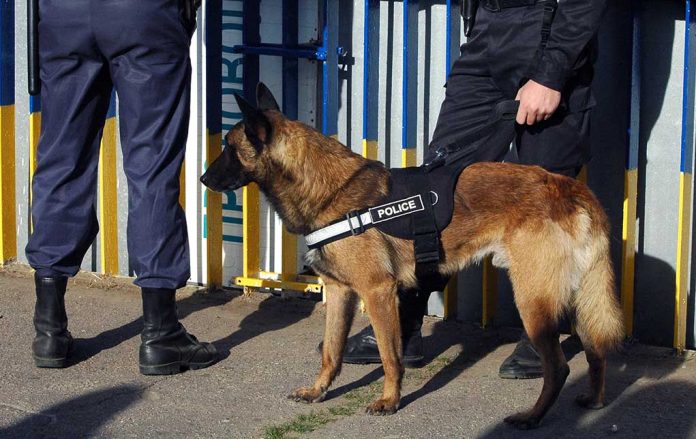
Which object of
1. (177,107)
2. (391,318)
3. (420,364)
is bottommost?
(420,364)

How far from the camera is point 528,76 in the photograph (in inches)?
169

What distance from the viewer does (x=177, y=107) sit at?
4.43 metres

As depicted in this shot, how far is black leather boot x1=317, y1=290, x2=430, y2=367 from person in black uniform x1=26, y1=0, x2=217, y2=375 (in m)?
0.63

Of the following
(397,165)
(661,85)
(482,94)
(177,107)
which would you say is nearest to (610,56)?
(661,85)

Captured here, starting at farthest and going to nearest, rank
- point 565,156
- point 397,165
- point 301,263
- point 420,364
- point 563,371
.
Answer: point 301,263
point 397,165
point 420,364
point 565,156
point 563,371

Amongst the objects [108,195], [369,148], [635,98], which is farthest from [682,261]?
[108,195]

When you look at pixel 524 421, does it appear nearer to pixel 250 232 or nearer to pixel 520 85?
pixel 520 85

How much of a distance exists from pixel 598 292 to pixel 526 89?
2.73ft

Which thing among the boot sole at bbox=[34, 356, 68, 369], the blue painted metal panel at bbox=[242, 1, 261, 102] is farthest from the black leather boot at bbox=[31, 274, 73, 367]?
the blue painted metal panel at bbox=[242, 1, 261, 102]

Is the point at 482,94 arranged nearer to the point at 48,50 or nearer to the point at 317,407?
the point at 317,407

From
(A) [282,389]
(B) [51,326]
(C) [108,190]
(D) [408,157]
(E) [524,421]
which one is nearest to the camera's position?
(E) [524,421]

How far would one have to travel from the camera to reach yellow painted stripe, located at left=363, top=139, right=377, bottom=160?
17.7 ft

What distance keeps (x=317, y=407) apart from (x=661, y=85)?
6.85ft

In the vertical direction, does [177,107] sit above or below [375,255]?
above
